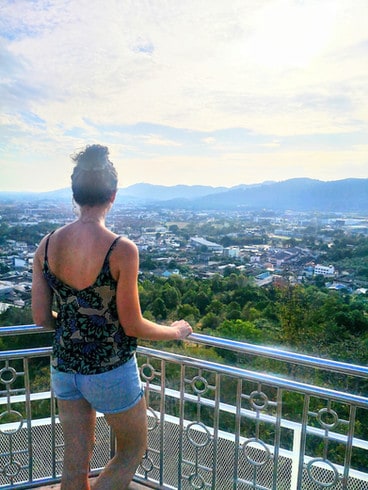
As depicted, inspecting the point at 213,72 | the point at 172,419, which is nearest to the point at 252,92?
the point at 213,72

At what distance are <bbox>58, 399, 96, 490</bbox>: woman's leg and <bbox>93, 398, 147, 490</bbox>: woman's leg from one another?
9cm

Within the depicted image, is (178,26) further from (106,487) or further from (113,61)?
(106,487)

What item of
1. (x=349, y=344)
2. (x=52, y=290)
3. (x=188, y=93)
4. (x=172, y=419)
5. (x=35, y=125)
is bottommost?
(x=349, y=344)

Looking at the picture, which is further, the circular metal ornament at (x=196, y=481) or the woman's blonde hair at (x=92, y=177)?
the circular metal ornament at (x=196, y=481)

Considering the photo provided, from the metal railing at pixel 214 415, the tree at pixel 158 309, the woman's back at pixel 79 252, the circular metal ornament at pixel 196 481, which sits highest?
the woman's back at pixel 79 252

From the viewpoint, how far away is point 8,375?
2143mm

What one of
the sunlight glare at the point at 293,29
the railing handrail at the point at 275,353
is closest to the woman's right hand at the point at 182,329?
the railing handrail at the point at 275,353

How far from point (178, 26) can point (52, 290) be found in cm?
425

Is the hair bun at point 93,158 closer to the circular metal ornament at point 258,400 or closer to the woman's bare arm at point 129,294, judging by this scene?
the woman's bare arm at point 129,294

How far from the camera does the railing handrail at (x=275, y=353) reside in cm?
163

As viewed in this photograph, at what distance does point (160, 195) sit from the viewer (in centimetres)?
2630

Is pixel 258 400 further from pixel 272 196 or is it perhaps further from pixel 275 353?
pixel 272 196

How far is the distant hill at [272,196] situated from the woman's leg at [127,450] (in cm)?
1593

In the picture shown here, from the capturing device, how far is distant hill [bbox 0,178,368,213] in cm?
2283
